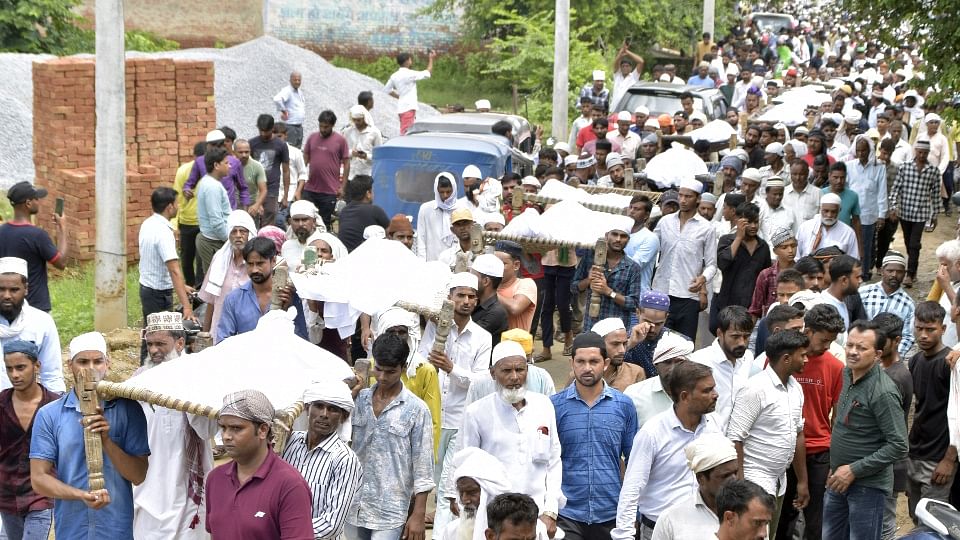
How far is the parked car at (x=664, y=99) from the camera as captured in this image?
21562mm

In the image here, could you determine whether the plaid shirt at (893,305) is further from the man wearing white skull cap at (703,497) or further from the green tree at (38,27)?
the green tree at (38,27)

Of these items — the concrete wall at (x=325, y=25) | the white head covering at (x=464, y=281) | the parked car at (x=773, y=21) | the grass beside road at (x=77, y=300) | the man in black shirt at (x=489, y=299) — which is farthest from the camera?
the parked car at (x=773, y=21)

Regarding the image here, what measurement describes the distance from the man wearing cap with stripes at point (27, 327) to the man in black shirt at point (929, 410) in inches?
206

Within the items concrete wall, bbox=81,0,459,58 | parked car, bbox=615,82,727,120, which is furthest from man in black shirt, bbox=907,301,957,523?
concrete wall, bbox=81,0,459,58

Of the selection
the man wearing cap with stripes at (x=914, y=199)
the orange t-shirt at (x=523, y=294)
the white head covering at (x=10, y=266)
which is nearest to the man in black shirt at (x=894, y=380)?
the orange t-shirt at (x=523, y=294)

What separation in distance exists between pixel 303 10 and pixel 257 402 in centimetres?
3281

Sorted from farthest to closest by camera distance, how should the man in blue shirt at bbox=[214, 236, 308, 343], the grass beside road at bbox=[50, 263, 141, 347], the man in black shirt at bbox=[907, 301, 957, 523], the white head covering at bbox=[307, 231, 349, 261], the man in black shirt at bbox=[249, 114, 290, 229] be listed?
the man in black shirt at bbox=[249, 114, 290, 229] → the grass beside road at bbox=[50, 263, 141, 347] → the white head covering at bbox=[307, 231, 349, 261] → the man in blue shirt at bbox=[214, 236, 308, 343] → the man in black shirt at bbox=[907, 301, 957, 523]

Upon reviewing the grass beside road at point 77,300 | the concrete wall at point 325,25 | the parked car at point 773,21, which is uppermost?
the parked car at point 773,21

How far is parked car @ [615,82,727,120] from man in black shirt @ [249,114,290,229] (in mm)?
7439

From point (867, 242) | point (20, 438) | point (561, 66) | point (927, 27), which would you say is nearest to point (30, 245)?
point (20, 438)

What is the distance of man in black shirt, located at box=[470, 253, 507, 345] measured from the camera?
9.20 metres

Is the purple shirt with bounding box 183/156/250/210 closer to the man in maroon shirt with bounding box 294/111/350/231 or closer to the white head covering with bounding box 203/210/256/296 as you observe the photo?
the man in maroon shirt with bounding box 294/111/350/231

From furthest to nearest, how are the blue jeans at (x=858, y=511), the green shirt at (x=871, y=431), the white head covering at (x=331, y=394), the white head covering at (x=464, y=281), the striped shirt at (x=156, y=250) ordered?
the striped shirt at (x=156, y=250) < the white head covering at (x=464, y=281) < the blue jeans at (x=858, y=511) < the green shirt at (x=871, y=431) < the white head covering at (x=331, y=394)

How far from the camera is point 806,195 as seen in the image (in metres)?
13.3
